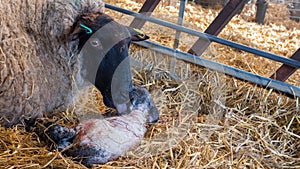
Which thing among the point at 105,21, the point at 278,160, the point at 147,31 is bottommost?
the point at 278,160

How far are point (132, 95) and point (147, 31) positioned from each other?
2.00m

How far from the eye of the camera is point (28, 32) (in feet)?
8.65

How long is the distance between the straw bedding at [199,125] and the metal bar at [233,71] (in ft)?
0.22

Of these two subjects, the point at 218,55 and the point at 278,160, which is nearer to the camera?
the point at 278,160

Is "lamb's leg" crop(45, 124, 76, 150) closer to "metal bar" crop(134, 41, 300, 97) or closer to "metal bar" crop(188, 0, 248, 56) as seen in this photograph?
"metal bar" crop(134, 41, 300, 97)

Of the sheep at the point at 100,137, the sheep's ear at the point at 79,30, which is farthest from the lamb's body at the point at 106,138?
the sheep's ear at the point at 79,30

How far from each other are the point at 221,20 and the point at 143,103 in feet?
4.32

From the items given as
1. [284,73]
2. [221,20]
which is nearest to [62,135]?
[221,20]

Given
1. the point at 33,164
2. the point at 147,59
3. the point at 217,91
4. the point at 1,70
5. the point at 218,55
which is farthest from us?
the point at 218,55

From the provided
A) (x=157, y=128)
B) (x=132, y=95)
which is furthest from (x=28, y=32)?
(x=157, y=128)

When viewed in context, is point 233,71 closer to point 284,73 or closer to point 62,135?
point 284,73

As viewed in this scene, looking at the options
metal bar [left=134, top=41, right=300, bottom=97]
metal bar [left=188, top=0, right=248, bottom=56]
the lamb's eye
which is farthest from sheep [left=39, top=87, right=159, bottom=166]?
metal bar [left=188, top=0, right=248, bottom=56]

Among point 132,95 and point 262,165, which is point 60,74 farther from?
point 262,165

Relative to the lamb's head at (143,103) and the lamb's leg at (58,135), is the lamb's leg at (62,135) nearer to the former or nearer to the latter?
the lamb's leg at (58,135)
